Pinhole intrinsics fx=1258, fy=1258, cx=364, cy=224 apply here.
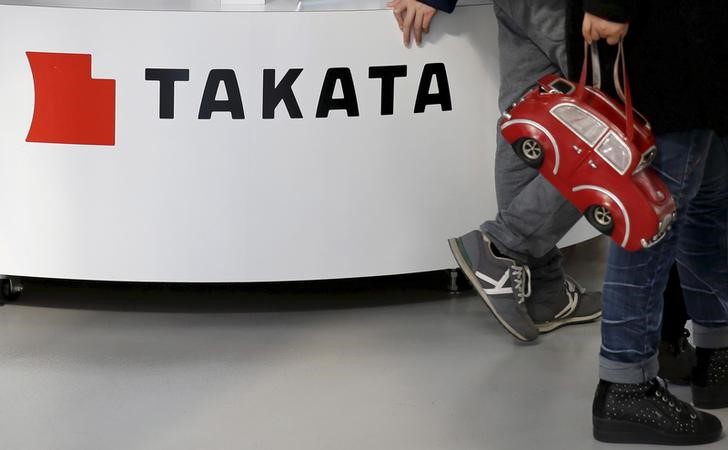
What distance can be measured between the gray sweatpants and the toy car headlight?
50cm

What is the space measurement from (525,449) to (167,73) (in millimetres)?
1105

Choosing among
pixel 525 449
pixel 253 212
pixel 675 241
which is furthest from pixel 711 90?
pixel 253 212

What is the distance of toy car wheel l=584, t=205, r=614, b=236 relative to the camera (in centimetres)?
195

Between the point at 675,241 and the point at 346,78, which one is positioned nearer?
the point at 675,241

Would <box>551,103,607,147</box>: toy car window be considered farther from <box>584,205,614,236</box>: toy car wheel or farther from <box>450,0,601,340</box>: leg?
<box>450,0,601,340</box>: leg

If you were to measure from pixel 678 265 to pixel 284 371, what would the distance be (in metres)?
0.78

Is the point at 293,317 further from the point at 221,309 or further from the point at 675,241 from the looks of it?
the point at 675,241

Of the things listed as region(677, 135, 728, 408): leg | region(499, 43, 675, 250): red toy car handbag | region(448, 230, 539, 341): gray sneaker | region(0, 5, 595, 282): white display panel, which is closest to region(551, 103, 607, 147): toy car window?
region(499, 43, 675, 250): red toy car handbag

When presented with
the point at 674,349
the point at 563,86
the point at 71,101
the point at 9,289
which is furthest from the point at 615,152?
the point at 9,289

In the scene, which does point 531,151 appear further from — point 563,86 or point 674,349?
point 674,349

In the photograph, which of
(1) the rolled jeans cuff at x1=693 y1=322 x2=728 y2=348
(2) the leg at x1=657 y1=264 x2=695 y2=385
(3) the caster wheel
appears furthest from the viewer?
(3) the caster wheel

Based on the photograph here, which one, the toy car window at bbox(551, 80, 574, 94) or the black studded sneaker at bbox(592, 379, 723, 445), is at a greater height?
the toy car window at bbox(551, 80, 574, 94)

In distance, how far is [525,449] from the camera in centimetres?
208

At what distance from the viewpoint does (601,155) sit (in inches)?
75.9
